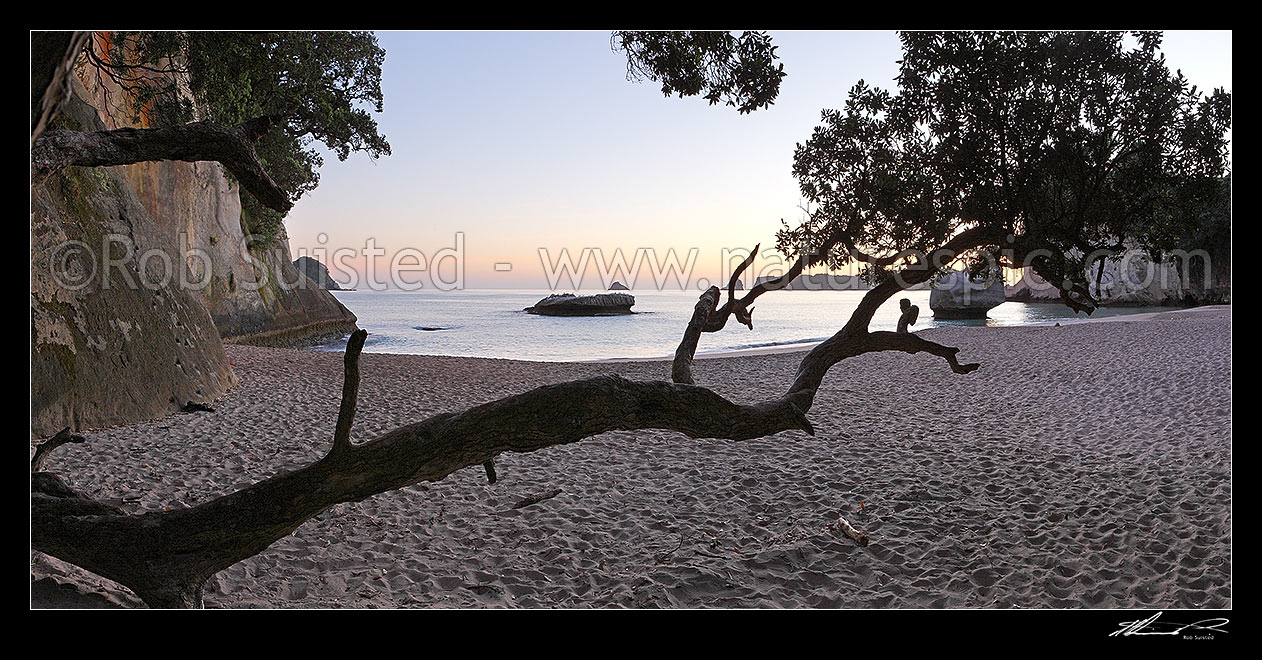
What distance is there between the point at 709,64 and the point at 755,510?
338cm

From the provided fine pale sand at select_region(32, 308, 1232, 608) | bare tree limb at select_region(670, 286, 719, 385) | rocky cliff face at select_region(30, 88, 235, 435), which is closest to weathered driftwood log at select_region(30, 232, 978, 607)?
fine pale sand at select_region(32, 308, 1232, 608)

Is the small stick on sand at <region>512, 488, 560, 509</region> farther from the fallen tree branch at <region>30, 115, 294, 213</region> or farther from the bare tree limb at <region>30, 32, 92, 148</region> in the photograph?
the bare tree limb at <region>30, 32, 92, 148</region>

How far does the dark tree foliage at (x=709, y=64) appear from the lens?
389 centimetres

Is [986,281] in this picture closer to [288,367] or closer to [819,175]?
[819,175]

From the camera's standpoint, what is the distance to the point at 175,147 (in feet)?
9.86

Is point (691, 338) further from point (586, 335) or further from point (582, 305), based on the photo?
point (582, 305)

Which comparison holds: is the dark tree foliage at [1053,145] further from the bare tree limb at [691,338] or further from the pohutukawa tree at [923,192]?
the bare tree limb at [691,338]

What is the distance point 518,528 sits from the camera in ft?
15.9

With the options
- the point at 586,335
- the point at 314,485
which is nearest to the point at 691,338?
the point at 314,485

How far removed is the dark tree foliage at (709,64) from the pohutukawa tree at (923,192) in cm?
1

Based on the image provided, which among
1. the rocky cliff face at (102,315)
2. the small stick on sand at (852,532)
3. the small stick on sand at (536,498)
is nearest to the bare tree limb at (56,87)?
the small stick on sand at (536,498)
